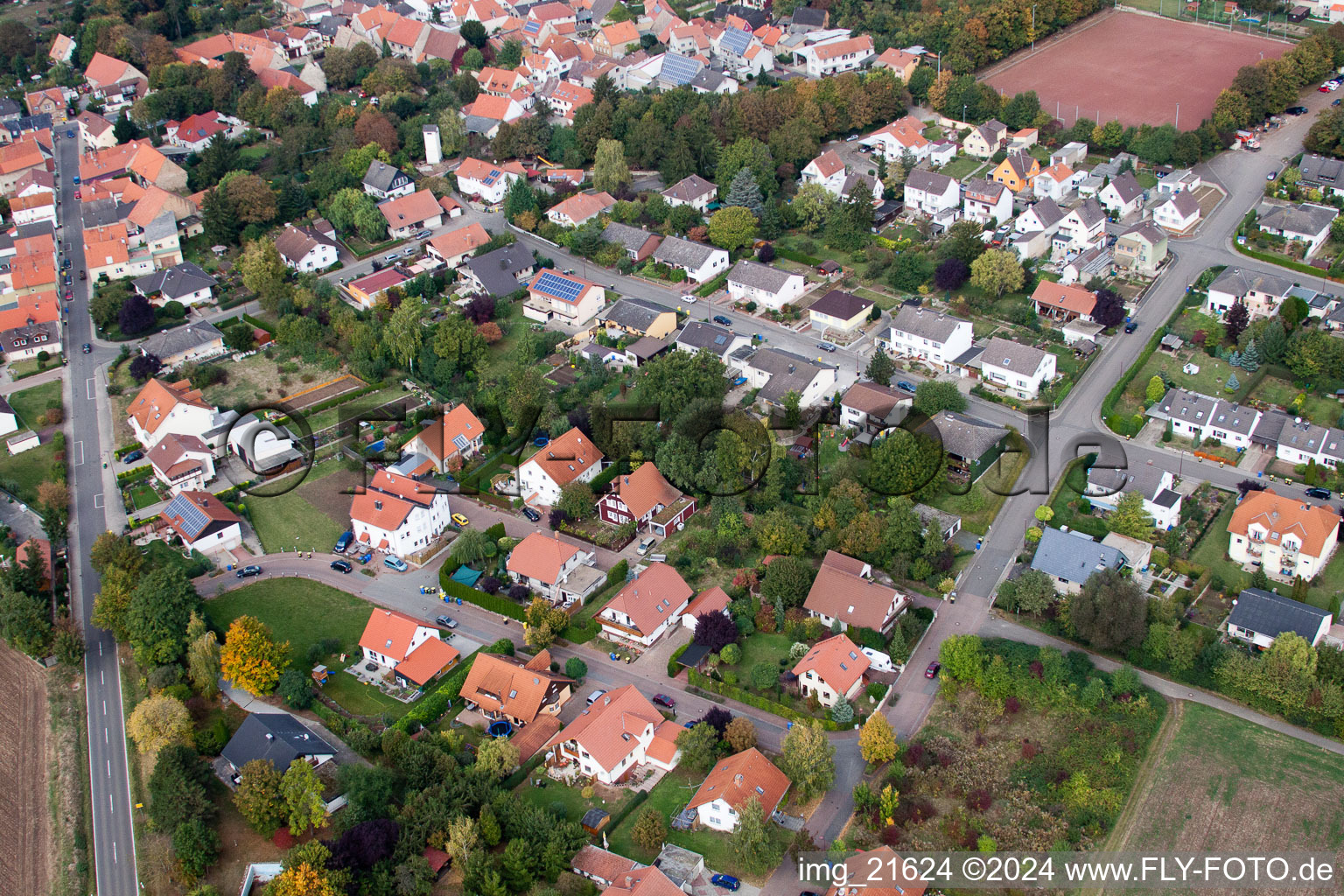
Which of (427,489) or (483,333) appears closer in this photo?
(427,489)

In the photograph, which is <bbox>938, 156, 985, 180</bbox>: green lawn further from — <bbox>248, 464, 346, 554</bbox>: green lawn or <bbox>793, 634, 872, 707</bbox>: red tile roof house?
<bbox>248, 464, 346, 554</bbox>: green lawn

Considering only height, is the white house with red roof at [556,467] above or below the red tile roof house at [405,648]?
above

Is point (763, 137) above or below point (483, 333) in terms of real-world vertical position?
above

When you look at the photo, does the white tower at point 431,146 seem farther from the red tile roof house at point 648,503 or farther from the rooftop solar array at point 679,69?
the red tile roof house at point 648,503

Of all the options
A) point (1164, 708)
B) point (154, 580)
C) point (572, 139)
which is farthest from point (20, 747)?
point (572, 139)

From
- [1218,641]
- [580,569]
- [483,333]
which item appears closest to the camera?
[1218,641]

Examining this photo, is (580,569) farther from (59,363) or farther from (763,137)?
(763,137)

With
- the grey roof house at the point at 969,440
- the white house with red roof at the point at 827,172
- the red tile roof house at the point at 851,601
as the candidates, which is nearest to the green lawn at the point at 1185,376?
the grey roof house at the point at 969,440
